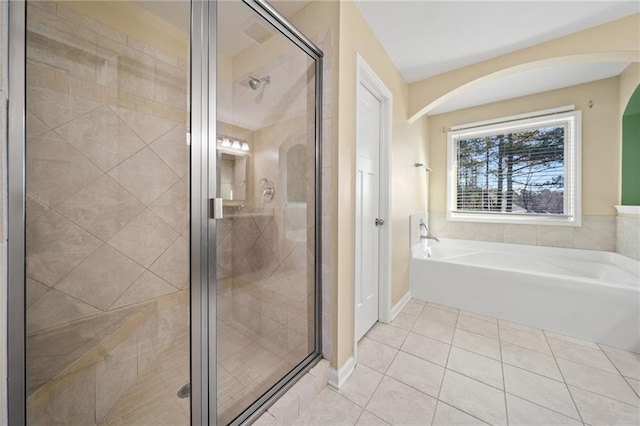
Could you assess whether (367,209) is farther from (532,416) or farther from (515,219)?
(515,219)

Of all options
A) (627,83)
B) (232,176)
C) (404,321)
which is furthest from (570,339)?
(232,176)

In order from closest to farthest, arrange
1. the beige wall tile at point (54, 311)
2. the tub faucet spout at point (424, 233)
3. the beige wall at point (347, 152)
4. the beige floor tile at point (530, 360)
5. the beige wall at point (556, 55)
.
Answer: the beige wall tile at point (54, 311) → the beige wall at point (347, 152) → the beige floor tile at point (530, 360) → the beige wall at point (556, 55) → the tub faucet spout at point (424, 233)

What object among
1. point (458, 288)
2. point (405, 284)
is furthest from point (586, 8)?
point (405, 284)

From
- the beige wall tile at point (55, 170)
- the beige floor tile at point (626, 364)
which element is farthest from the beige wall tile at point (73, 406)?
the beige floor tile at point (626, 364)

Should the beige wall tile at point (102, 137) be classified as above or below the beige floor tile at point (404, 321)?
above

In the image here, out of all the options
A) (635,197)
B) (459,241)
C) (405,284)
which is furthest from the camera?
(459,241)

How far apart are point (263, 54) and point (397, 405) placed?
217 cm

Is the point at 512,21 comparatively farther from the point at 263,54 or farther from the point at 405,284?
the point at 405,284

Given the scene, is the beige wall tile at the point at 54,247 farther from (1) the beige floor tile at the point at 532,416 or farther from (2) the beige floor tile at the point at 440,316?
(2) the beige floor tile at the point at 440,316

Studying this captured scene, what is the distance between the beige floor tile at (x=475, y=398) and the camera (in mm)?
1309

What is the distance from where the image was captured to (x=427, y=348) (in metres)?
1.91

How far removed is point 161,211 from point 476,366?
7.45 ft

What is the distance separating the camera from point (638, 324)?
1.82 m

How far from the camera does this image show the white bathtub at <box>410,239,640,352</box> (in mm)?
1903
